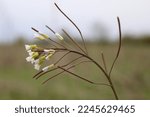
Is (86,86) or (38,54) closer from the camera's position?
(38,54)

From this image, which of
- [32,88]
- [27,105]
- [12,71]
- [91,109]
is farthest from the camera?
[12,71]

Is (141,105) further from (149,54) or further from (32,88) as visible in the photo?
(149,54)

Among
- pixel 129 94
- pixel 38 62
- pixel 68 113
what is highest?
pixel 38 62

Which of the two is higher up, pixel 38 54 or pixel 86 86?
pixel 38 54

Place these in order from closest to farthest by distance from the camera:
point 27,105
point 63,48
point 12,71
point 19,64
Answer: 1. point 63,48
2. point 27,105
3. point 12,71
4. point 19,64

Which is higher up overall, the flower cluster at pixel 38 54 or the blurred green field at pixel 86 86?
the flower cluster at pixel 38 54

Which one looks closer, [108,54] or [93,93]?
[93,93]

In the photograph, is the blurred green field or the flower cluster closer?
the flower cluster

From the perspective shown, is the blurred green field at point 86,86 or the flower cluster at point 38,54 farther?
the blurred green field at point 86,86

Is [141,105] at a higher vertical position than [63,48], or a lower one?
lower

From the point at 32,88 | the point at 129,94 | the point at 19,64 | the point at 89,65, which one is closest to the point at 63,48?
the point at 129,94

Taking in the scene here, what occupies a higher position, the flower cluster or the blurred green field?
the flower cluster
